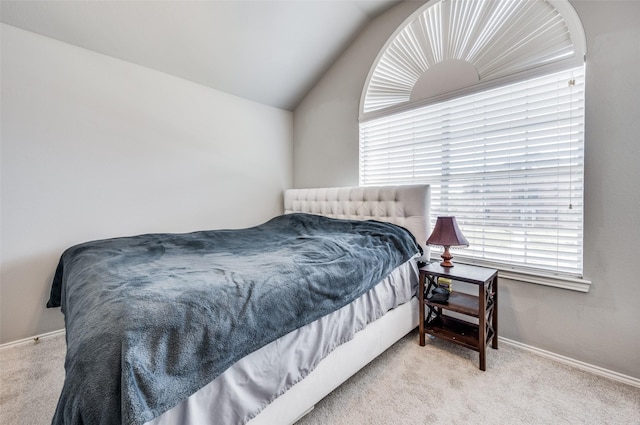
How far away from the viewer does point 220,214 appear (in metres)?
3.11

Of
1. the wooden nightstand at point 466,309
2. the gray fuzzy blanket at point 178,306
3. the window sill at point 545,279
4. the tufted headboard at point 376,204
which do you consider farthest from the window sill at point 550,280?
the gray fuzzy blanket at point 178,306

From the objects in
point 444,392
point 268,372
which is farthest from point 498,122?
point 268,372

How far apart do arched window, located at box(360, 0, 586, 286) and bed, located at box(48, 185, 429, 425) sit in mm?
432

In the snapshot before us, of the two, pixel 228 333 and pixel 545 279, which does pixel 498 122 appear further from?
pixel 228 333

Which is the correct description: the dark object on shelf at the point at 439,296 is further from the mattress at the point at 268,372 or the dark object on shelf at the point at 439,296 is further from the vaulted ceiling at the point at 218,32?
the vaulted ceiling at the point at 218,32

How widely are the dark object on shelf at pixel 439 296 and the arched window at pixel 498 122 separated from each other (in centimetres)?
44

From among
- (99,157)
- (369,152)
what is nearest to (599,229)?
(369,152)

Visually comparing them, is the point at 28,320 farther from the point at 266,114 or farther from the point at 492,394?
the point at 492,394

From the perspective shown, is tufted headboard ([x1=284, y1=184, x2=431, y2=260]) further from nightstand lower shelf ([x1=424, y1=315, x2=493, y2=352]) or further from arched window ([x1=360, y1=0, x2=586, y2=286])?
nightstand lower shelf ([x1=424, y1=315, x2=493, y2=352])

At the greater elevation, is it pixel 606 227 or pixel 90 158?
pixel 90 158

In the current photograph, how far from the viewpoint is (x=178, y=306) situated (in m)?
0.94

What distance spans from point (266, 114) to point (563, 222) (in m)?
3.12

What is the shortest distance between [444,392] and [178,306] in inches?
59.2

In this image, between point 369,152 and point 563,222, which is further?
point 369,152
